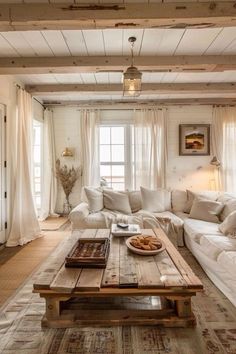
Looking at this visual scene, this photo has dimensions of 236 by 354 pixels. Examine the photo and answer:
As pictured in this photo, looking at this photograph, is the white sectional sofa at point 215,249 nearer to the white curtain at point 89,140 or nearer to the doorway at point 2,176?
the white curtain at point 89,140

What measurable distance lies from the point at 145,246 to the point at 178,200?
2322mm

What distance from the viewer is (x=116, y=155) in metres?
5.94

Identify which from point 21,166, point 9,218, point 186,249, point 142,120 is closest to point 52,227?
point 9,218

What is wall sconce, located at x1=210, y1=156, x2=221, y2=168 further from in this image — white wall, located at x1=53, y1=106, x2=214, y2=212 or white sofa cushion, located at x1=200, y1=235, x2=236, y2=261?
white sofa cushion, located at x1=200, y1=235, x2=236, y2=261

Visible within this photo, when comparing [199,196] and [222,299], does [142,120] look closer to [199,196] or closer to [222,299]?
[199,196]

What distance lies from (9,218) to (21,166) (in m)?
0.84

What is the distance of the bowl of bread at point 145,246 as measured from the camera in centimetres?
221

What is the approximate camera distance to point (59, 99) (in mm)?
5613

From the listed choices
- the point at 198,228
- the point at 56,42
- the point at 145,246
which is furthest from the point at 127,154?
the point at 145,246

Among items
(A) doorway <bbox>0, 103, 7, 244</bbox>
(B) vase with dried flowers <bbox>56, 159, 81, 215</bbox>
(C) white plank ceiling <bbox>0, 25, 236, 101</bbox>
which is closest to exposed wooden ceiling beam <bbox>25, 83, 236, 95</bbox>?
(A) doorway <bbox>0, 103, 7, 244</bbox>

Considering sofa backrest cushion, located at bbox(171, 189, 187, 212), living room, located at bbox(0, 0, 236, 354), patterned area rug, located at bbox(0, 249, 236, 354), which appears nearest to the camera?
patterned area rug, located at bbox(0, 249, 236, 354)

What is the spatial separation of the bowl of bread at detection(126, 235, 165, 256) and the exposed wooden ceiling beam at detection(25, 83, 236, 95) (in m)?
2.91

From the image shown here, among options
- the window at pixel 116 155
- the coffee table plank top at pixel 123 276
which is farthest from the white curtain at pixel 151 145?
the coffee table plank top at pixel 123 276

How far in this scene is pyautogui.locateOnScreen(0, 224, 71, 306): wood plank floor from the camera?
2629 millimetres
